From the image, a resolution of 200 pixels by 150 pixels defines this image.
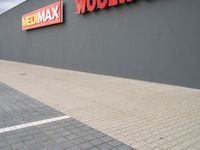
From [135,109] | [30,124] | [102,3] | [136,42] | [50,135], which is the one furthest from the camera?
[102,3]

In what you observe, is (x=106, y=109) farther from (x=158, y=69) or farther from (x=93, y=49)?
(x=93, y=49)

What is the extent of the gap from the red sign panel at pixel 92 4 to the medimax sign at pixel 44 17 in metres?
2.36

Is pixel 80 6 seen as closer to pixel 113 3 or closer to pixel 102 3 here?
pixel 102 3

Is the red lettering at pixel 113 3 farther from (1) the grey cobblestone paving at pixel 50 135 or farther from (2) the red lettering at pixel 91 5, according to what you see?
(1) the grey cobblestone paving at pixel 50 135

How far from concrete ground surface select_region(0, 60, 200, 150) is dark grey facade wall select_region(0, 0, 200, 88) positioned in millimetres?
694

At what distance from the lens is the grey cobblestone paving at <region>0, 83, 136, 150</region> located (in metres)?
4.11

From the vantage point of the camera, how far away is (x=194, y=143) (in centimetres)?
420

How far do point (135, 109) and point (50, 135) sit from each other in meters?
2.52

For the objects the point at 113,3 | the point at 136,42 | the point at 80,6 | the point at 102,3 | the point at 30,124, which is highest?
the point at 80,6

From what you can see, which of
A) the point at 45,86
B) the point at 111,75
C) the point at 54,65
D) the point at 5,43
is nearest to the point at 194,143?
the point at 45,86

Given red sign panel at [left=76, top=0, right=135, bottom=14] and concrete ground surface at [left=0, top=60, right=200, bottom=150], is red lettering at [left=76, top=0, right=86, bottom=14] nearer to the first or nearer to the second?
red sign panel at [left=76, top=0, right=135, bottom=14]

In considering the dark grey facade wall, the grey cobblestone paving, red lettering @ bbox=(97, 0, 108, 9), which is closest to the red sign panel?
red lettering @ bbox=(97, 0, 108, 9)

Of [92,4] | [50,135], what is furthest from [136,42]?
[50,135]

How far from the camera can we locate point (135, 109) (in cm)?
635
